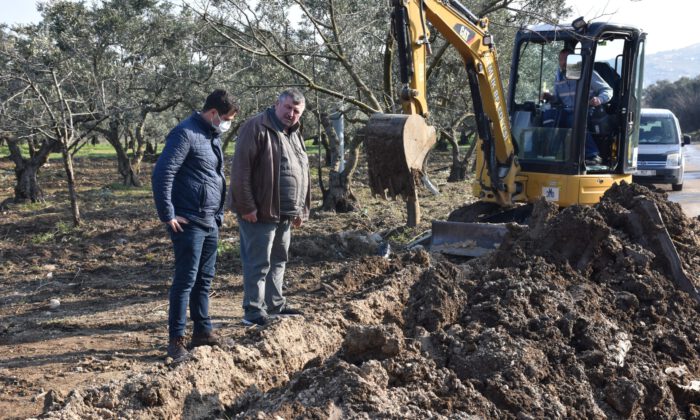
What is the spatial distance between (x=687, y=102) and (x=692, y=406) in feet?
174

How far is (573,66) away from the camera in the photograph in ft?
28.6

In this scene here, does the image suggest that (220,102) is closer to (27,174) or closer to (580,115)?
(580,115)

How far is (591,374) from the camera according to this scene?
14.5ft

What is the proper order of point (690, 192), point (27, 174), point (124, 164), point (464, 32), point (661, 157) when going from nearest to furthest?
1. point (464, 32)
2. point (661, 157)
3. point (690, 192)
4. point (27, 174)
5. point (124, 164)

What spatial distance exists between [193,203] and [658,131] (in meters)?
15.2

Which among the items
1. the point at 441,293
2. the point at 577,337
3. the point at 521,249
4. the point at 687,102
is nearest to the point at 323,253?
the point at 521,249

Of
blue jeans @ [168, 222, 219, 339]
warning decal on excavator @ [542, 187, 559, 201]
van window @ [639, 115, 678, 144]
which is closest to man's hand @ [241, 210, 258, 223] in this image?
blue jeans @ [168, 222, 219, 339]

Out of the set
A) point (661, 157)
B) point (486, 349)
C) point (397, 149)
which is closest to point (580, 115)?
point (397, 149)

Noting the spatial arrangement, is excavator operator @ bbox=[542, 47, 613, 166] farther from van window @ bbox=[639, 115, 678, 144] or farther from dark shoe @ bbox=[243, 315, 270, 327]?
van window @ bbox=[639, 115, 678, 144]

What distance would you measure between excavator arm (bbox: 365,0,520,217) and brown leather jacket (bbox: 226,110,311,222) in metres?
1.56

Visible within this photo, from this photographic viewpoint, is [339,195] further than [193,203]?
Yes

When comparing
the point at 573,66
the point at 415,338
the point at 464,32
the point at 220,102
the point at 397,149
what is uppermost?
the point at 464,32

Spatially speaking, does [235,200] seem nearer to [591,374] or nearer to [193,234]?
[193,234]

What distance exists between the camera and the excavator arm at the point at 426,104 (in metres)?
6.99
